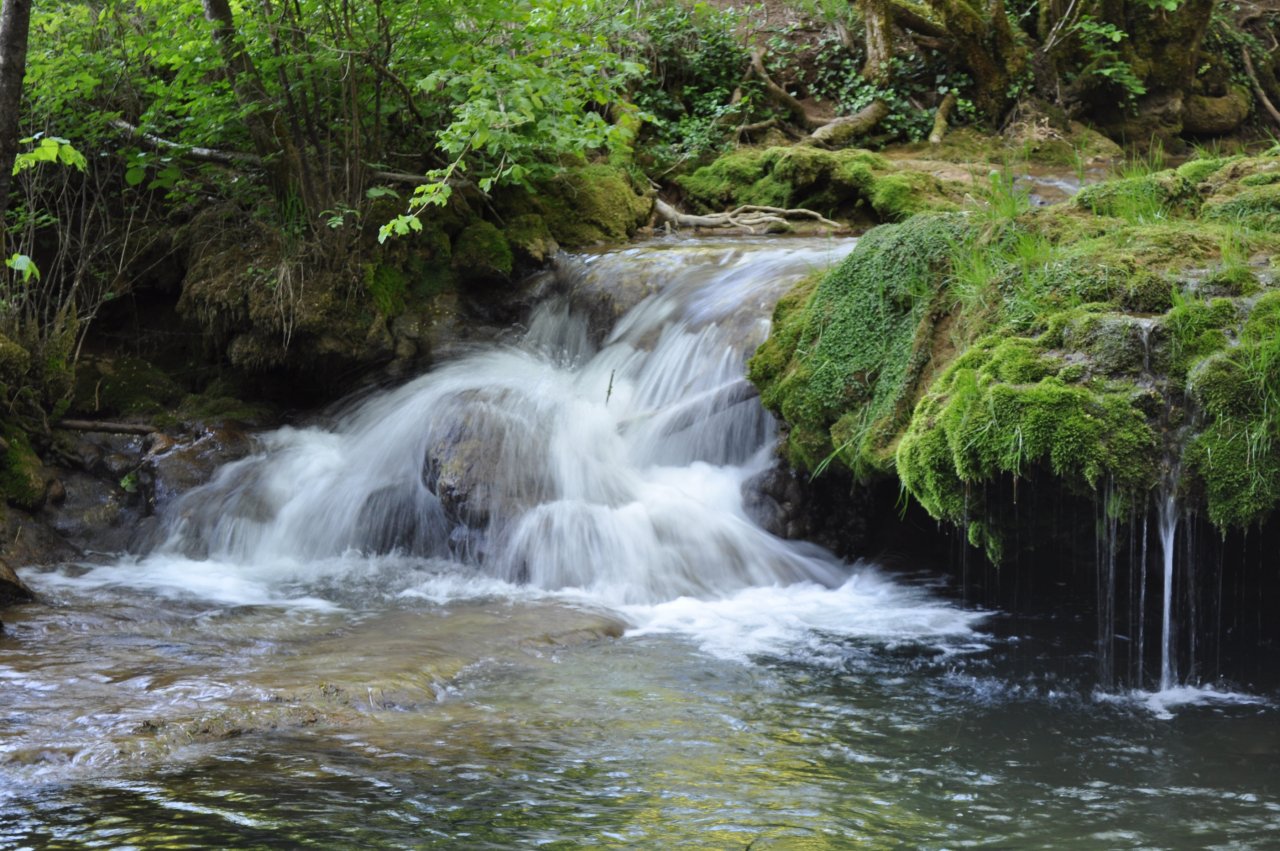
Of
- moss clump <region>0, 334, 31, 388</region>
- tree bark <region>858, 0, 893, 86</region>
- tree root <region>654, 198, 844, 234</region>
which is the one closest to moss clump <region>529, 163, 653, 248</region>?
tree root <region>654, 198, 844, 234</region>

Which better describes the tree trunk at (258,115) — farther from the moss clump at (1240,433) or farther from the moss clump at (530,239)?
the moss clump at (1240,433)

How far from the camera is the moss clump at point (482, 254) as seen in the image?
387 inches

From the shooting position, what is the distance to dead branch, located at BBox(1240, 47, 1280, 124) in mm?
15716

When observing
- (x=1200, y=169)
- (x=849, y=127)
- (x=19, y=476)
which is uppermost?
(x=849, y=127)

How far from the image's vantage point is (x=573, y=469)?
7742 mm

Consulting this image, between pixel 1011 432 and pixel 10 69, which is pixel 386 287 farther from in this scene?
pixel 1011 432

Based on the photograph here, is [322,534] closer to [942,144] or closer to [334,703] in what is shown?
[334,703]

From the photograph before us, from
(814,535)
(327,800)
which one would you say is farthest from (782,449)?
(327,800)

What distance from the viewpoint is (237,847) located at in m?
3.25

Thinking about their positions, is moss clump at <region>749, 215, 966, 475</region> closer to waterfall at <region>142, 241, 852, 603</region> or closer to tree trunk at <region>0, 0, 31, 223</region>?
waterfall at <region>142, 241, 852, 603</region>

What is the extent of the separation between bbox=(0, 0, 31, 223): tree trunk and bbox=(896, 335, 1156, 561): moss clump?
15.3 ft

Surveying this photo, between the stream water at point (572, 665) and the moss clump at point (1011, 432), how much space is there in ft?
3.03

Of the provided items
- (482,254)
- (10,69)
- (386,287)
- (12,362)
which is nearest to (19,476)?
(12,362)

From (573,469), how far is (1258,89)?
1318cm
